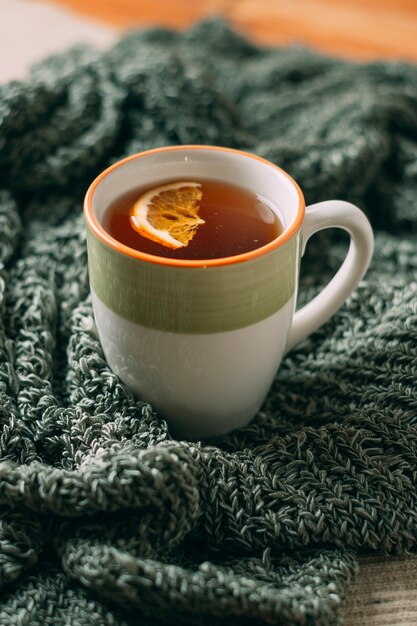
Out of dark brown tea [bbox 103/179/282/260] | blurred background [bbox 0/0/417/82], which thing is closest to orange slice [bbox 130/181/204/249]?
dark brown tea [bbox 103/179/282/260]

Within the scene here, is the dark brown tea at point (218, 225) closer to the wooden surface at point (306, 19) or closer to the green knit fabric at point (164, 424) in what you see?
the green knit fabric at point (164, 424)

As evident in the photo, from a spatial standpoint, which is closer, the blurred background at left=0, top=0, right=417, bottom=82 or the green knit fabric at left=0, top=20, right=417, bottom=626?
the green knit fabric at left=0, top=20, right=417, bottom=626

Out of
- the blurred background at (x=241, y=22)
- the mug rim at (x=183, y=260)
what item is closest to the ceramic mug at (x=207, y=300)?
the mug rim at (x=183, y=260)

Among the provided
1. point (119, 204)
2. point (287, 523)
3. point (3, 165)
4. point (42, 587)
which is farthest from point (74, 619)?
point (3, 165)

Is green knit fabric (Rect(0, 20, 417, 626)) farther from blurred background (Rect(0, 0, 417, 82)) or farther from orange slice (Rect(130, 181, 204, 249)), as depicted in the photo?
blurred background (Rect(0, 0, 417, 82))

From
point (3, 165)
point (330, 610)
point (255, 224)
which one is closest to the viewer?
point (330, 610)

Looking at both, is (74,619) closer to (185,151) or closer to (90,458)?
(90,458)

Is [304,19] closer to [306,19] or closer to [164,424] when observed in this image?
[306,19]
